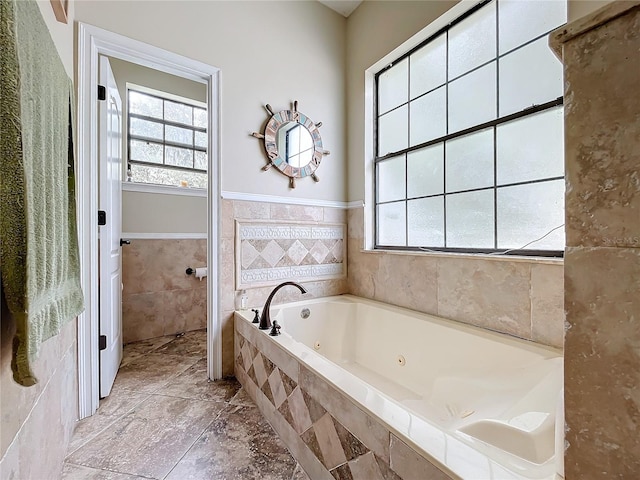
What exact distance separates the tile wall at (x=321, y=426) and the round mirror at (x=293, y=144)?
1229 mm

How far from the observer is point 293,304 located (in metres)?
2.16

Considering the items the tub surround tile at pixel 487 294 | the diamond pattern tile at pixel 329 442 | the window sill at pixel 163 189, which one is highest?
the window sill at pixel 163 189

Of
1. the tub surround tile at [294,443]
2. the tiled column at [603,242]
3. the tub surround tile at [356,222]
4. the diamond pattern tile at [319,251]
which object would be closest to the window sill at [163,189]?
the diamond pattern tile at [319,251]

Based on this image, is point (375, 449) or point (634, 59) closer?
point (634, 59)

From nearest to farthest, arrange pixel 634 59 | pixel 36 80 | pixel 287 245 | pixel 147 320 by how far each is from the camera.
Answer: pixel 634 59 → pixel 36 80 → pixel 287 245 → pixel 147 320

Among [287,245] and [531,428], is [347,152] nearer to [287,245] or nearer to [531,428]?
[287,245]

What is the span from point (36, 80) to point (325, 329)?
1948mm

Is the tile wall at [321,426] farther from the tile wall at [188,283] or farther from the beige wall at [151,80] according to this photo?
the beige wall at [151,80]

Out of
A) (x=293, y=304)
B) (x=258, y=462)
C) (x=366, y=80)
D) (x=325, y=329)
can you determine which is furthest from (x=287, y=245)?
(x=366, y=80)

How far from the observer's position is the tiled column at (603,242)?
15.4 inches

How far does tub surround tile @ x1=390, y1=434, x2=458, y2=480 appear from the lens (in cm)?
68

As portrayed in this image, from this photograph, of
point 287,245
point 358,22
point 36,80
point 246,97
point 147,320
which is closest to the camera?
point 36,80

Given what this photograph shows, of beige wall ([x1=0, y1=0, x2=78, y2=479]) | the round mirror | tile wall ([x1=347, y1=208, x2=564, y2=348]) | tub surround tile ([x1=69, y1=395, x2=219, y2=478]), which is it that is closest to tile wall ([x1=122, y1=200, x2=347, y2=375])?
the round mirror

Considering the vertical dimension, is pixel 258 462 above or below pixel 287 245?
below
